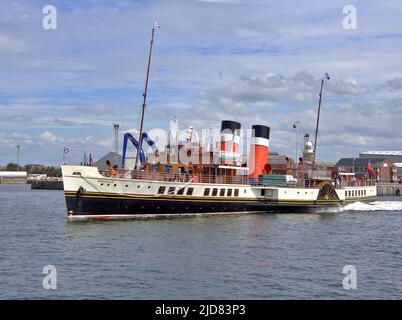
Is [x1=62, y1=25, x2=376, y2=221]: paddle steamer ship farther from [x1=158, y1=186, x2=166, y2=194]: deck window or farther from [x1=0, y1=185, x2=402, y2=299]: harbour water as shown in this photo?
[x1=0, y1=185, x2=402, y2=299]: harbour water

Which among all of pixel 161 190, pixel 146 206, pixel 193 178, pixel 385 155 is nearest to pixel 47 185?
pixel 385 155

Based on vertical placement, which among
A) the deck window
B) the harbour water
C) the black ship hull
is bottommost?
the harbour water

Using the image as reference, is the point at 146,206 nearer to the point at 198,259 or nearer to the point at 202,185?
the point at 202,185

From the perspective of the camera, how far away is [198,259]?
30.2m

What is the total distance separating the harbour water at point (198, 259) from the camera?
23.8 meters

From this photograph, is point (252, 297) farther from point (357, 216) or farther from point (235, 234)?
point (357, 216)

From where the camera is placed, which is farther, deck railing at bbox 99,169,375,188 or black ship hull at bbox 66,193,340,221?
deck railing at bbox 99,169,375,188

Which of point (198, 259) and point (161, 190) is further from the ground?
point (161, 190)

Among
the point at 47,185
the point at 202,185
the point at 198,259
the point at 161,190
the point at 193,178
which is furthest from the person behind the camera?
the point at 47,185

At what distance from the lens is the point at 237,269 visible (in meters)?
27.9

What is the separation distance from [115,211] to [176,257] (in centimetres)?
1732

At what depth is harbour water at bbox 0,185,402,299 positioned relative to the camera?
23.8 metres

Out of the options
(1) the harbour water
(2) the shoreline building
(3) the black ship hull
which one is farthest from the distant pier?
(1) the harbour water

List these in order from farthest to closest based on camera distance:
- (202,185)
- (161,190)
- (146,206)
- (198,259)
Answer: (202,185), (161,190), (146,206), (198,259)
